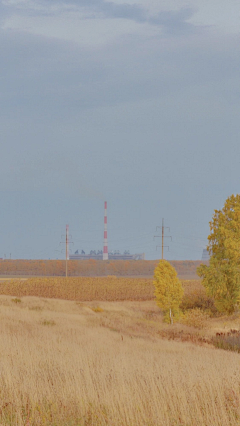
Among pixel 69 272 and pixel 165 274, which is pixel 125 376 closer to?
pixel 165 274

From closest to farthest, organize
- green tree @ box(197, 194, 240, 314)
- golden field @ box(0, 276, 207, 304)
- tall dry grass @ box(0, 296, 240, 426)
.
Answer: tall dry grass @ box(0, 296, 240, 426), green tree @ box(197, 194, 240, 314), golden field @ box(0, 276, 207, 304)

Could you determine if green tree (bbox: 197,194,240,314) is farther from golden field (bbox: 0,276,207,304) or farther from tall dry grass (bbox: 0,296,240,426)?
tall dry grass (bbox: 0,296,240,426)

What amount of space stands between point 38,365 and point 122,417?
423 cm

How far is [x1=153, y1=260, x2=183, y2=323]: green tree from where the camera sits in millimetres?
35312

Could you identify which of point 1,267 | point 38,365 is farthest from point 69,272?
point 38,365

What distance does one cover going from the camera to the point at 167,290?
3550 cm

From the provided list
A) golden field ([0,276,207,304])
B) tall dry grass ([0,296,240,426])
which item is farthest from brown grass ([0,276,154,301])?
tall dry grass ([0,296,240,426])

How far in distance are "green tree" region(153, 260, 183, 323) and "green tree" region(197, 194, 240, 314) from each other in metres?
2.32

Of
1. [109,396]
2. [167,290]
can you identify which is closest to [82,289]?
[167,290]

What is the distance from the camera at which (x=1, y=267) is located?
126 metres

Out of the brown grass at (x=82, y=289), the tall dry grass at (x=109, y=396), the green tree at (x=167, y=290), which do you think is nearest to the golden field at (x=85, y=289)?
the brown grass at (x=82, y=289)

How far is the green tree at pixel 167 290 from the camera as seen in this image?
1390 inches

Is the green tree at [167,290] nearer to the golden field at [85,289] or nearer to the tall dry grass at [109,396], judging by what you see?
the golden field at [85,289]

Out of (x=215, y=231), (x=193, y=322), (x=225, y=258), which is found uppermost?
(x=215, y=231)
